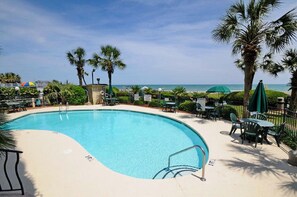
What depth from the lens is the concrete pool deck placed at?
3660 millimetres

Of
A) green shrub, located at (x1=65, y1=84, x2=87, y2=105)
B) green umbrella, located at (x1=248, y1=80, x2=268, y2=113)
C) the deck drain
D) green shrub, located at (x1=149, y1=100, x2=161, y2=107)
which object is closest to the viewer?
the deck drain

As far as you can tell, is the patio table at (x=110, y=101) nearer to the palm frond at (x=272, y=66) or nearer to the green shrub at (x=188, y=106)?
the green shrub at (x=188, y=106)

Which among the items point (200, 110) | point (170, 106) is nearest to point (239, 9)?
point (200, 110)

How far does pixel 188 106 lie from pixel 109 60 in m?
10.5

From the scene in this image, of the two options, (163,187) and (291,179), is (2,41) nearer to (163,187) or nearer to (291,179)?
(163,187)

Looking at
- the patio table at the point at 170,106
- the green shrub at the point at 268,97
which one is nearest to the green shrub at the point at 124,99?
the patio table at the point at 170,106

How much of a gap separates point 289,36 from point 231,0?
3427 mm

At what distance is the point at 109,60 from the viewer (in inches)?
746

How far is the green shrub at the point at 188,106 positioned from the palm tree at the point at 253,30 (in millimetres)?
4497

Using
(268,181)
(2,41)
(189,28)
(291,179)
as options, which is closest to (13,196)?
(2,41)

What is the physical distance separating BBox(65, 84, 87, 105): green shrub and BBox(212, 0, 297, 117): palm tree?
14.9m

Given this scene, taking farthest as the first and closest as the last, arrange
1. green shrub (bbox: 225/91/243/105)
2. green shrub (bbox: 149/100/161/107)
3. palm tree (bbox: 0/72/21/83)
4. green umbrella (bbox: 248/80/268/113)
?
palm tree (bbox: 0/72/21/83)
green shrub (bbox: 225/91/243/105)
green shrub (bbox: 149/100/161/107)
green umbrella (bbox: 248/80/268/113)

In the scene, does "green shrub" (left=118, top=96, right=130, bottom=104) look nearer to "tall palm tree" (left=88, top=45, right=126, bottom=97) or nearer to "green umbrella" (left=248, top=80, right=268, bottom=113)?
"tall palm tree" (left=88, top=45, right=126, bottom=97)

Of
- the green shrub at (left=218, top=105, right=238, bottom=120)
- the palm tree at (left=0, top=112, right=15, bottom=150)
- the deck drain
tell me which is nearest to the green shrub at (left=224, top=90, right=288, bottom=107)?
the green shrub at (left=218, top=105, right=238, bottom=120)
